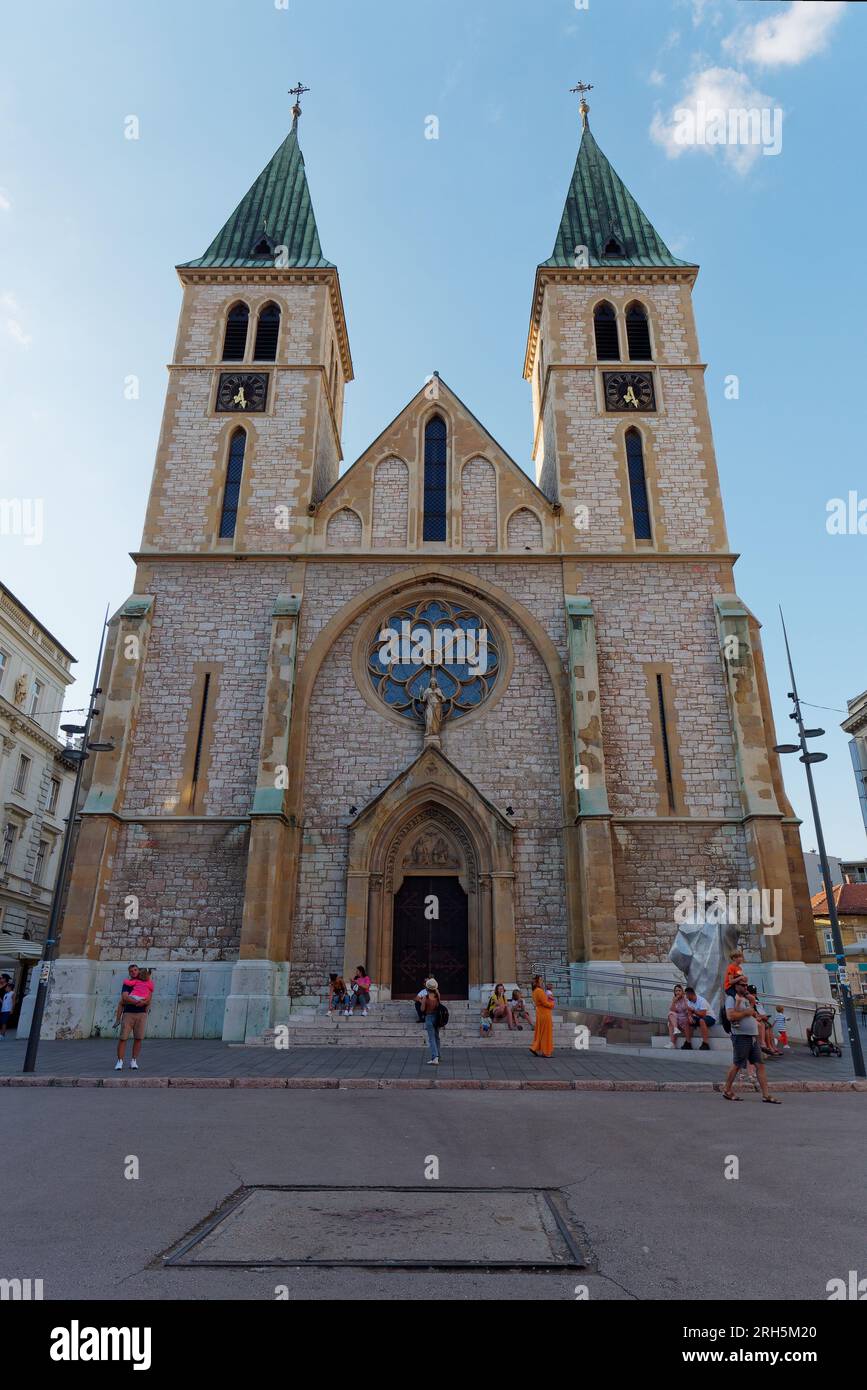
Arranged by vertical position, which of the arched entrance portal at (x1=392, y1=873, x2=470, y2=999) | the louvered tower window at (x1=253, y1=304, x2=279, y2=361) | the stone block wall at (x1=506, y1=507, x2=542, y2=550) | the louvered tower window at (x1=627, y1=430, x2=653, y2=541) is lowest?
the arched entrance portal at (x1=392, y1=873, x2=470, y2=999)

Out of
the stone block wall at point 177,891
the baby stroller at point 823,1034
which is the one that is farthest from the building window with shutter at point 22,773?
the baby stroller at point 823,1034

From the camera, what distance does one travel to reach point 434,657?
21.8m

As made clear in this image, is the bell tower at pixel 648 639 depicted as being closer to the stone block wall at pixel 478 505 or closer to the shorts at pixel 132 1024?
the stone block wall at pixel 478 505

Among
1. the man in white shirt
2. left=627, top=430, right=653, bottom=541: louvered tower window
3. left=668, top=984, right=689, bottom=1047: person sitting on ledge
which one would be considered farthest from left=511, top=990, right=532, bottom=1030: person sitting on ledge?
left=627, top=430, right=653, bottom=541: louvered tower window

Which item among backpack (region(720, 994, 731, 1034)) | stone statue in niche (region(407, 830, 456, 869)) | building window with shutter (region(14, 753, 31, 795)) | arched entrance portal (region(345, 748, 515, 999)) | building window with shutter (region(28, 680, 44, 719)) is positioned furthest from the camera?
building window with shutter (region(28, 680, 44, 719))

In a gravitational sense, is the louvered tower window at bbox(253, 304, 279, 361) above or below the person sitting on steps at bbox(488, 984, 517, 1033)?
above

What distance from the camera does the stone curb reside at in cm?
1054

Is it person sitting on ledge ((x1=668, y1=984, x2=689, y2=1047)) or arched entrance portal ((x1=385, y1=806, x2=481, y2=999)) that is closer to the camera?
person sitting on ledge ((x1=668, y1=984, x2=689, y2=1047))

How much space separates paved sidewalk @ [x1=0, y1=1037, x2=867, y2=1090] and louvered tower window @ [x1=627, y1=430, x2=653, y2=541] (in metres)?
13.7

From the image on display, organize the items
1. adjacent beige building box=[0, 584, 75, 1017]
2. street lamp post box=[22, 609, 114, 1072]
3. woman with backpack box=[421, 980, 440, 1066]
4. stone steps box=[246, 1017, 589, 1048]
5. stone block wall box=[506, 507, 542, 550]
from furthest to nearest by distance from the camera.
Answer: adjacent beige building box=[0, 584, 75, 1017]
stone block wall box=[506, 507, 542, 550]
stone steps box=[246, 1017, 589, 1048]
woman with backpack box=[421, 980, 440, 1066]
street lamp post box=[22, 609, 114, 1072]

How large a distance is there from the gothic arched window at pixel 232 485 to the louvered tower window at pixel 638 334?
12.5 m

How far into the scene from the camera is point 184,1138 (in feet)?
22.5

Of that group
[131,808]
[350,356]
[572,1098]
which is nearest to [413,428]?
[350,356]

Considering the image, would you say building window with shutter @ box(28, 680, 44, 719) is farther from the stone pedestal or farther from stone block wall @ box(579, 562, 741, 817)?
stone block wall @ box(579, 562, 741, 817)
